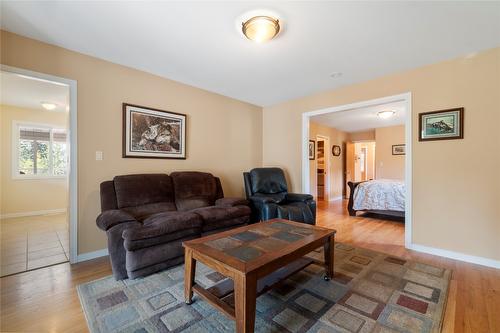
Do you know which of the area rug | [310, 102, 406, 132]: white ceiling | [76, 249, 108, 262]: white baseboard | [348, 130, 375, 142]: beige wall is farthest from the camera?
[348, 130, 375, 142]: beige wall

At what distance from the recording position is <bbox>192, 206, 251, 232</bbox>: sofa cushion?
8.27 ft

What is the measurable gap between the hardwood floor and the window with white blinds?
3.66 meters

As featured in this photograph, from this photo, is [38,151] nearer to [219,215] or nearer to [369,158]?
[219,215]

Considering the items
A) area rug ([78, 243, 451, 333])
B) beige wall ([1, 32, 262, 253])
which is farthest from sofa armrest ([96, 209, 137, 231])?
beige wall ([1, 32, 262, 253])

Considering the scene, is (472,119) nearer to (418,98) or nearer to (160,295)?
(418,98)

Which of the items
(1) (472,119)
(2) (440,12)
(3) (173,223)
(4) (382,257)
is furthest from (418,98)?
(3) (173,223)

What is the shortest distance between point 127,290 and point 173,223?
2.10ft

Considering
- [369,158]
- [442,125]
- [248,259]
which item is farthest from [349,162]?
[248,259]

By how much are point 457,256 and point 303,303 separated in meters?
2.20

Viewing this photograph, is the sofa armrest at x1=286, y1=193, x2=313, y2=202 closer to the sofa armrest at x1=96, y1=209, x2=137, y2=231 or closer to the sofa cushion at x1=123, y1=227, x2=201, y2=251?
the sofa cushion at x1=123, y1=227, x2=201, y2=251

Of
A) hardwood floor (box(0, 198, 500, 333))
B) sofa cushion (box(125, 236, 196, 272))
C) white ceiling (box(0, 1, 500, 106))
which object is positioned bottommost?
hardwood floor (box(0, 198, 500, 333))

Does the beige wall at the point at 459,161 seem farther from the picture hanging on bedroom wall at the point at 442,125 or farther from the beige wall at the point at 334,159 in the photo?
the beige wall at the point at 334,159

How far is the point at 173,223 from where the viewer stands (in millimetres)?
2180

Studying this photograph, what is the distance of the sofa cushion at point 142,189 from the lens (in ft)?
8.29
